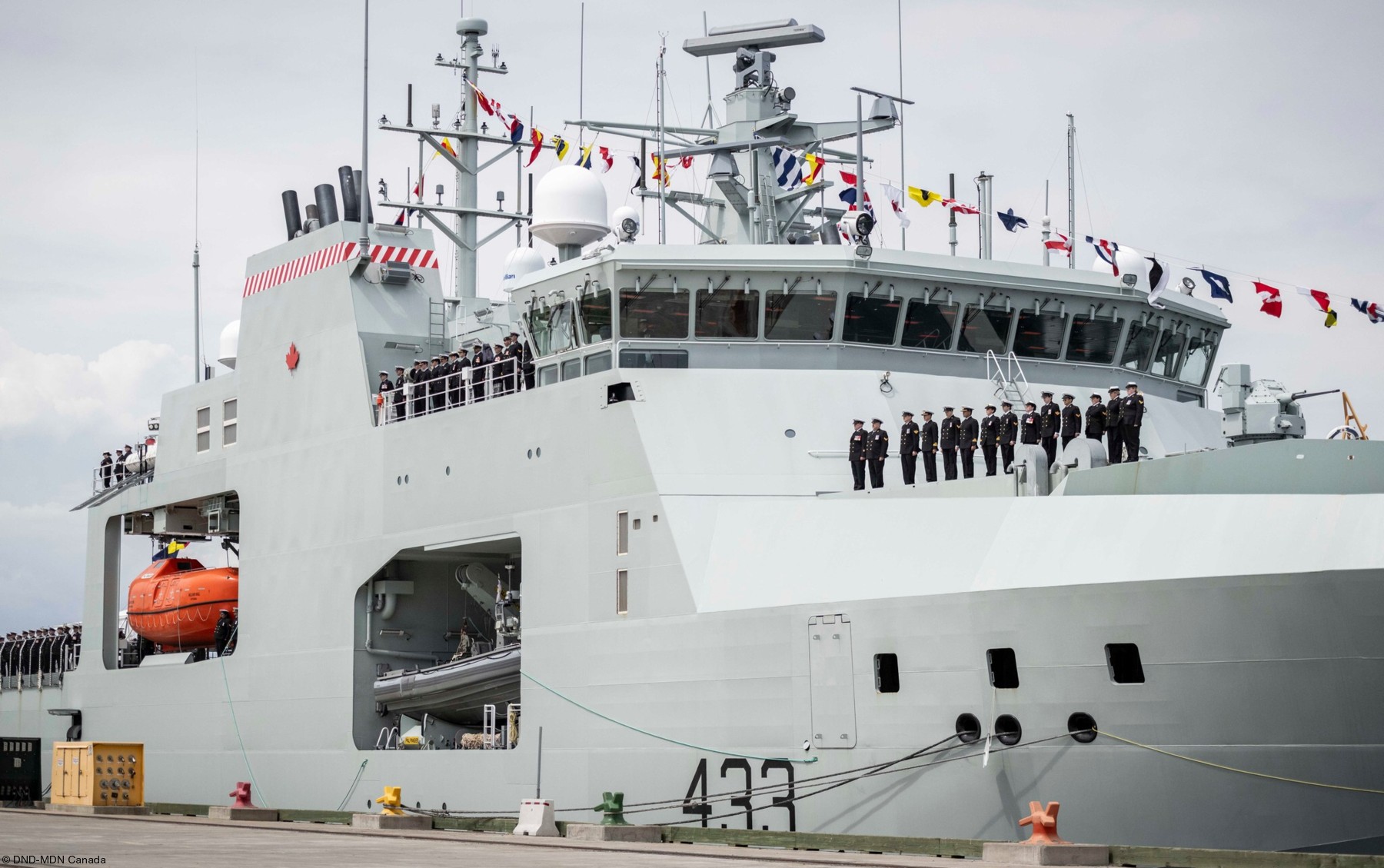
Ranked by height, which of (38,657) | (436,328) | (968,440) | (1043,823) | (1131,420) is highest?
(436,328)

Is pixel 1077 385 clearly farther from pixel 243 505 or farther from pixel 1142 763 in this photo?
pixel 243 505

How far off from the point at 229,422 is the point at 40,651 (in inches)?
379

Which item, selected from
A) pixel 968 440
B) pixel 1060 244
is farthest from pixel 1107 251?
pixel 968 440

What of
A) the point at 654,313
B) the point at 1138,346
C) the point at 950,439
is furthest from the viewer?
the point at 1138,346

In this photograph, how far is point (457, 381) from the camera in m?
18.5

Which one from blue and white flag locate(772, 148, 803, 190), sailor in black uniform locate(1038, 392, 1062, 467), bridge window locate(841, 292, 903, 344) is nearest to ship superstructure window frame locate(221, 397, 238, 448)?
blue and white flag locate(772, 148, 803, 190)

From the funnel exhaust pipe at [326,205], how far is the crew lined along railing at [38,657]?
9.27 meters

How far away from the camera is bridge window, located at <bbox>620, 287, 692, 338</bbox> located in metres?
16.0

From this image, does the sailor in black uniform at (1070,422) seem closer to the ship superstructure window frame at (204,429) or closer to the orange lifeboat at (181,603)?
the orange lifeboat at (181,603)

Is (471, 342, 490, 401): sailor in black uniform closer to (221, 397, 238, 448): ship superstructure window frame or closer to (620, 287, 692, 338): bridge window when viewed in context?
(620, 287, 692, 338): bridge window

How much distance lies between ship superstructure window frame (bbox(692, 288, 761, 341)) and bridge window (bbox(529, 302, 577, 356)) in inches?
58.1

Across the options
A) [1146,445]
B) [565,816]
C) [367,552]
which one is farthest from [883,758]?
[367,552]

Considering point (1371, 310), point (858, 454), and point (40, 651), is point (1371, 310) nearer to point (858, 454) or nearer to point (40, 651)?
point (858, 454)

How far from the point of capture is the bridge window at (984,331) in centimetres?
1658
